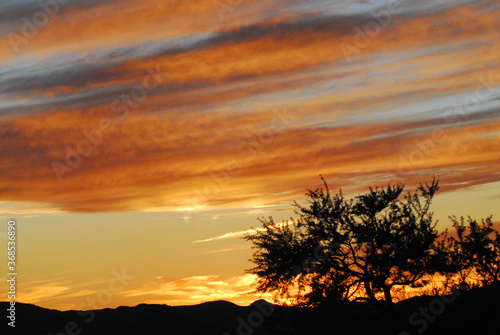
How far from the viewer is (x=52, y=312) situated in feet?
341

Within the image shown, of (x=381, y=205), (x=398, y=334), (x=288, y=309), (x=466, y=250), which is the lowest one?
(x=398, y=334)

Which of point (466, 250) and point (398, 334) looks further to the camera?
point (466, 250)

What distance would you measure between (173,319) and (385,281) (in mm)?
77325

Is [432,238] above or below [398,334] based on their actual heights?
above

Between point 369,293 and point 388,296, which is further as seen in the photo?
point 388,296

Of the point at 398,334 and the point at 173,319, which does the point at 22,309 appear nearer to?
the point at 173,319

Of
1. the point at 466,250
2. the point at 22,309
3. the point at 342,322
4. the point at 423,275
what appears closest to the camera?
the point at 342,322

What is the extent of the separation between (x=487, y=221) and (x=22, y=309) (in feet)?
296

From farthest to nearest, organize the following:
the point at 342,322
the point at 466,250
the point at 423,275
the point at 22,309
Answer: the point at 22,309, the point at 466,250, the point at 423,275, the point at 342,322

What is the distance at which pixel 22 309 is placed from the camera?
4038 inches

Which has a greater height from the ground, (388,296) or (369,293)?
(369,293)

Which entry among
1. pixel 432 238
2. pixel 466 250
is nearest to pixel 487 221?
pixel 466 250

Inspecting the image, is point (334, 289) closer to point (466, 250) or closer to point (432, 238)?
point (432, 238)

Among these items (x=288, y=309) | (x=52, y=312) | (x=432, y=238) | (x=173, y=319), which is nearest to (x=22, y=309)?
(x=52, y=312)
